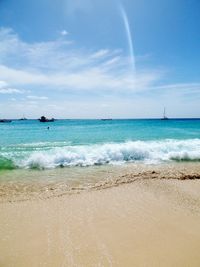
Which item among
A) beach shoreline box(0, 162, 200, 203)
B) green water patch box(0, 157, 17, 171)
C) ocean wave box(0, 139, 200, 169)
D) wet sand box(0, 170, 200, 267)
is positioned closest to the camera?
wet sand box(0, 170, 200, 267)

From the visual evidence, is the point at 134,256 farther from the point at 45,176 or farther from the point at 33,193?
the point at 45,176

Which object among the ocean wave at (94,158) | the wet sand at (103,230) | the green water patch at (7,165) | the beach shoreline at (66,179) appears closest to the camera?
the wet sand at (103,230)

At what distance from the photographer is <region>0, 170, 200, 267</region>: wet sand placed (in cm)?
398

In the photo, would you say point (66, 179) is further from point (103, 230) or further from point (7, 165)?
point (103, 230)

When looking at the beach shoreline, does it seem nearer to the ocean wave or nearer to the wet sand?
the wet sand

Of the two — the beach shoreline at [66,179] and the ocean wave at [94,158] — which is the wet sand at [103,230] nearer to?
the beach shoreline at [66,179]

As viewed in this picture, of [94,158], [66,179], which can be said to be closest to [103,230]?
[66,179]

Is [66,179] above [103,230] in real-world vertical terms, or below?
below

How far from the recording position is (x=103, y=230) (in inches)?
193

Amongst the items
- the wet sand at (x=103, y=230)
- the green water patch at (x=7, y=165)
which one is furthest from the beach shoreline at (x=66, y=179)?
the green water patch at (x=7, y=165)

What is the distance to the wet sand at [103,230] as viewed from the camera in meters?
3.98

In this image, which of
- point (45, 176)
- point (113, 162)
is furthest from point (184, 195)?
point (113, 162)

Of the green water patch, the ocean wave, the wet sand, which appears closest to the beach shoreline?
the wet sand

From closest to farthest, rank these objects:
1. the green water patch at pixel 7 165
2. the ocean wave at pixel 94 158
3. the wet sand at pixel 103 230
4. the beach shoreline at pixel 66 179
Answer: the wet sand at pixel 103 230 < the beach shoreline at pixel 66 179 < the green water patch at pixel 7 165 < the ocean wave at pixel 94 158
